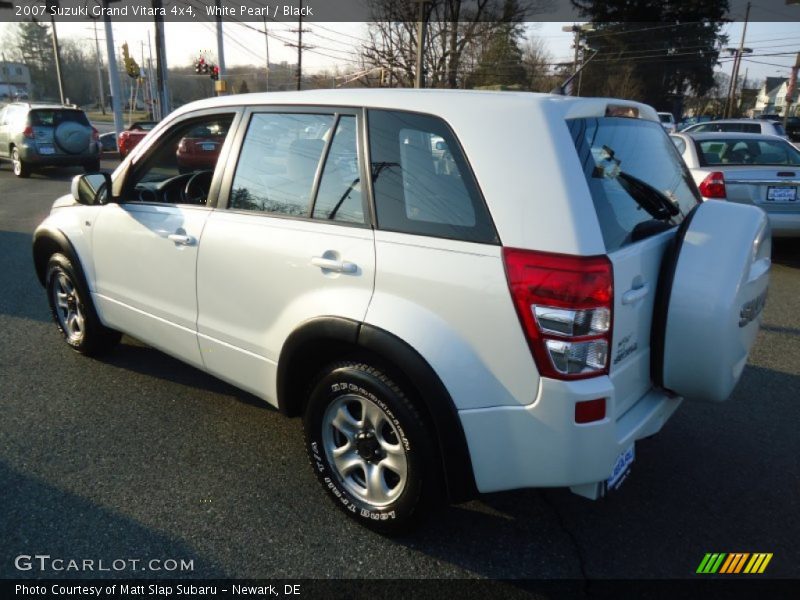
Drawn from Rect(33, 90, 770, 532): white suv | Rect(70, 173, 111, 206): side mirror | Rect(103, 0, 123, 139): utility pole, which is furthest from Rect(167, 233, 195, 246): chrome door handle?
Rect(103, 0, 123, 139): utility pole

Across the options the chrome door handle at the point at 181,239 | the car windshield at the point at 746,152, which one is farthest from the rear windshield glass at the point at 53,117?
the car windshield at the point at 746,152

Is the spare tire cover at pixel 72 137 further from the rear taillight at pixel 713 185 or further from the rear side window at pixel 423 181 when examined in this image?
the rear side window at pixel 423 181

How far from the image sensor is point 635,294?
6.90ft

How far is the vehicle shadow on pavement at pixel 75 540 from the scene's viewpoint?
7.57 feet

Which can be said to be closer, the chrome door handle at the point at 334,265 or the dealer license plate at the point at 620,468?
the dealer license plate at the point at 620,468

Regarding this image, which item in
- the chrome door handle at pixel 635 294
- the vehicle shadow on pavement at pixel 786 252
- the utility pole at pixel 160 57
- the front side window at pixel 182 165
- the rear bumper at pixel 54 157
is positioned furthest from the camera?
the utility pole at pixel 160 57

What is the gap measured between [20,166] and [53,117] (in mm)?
1561

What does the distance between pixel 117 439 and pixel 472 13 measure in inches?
1366

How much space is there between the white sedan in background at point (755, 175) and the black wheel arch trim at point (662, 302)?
4470 millimetres

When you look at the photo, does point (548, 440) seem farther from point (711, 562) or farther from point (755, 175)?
point (755, 175)

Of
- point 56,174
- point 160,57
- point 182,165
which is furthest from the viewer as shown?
point 160,57

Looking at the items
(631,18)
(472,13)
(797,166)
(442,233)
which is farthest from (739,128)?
(631,18)

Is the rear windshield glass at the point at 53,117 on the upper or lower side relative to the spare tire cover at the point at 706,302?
upper

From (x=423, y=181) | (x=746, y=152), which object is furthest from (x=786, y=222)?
(x=423, y=181)
